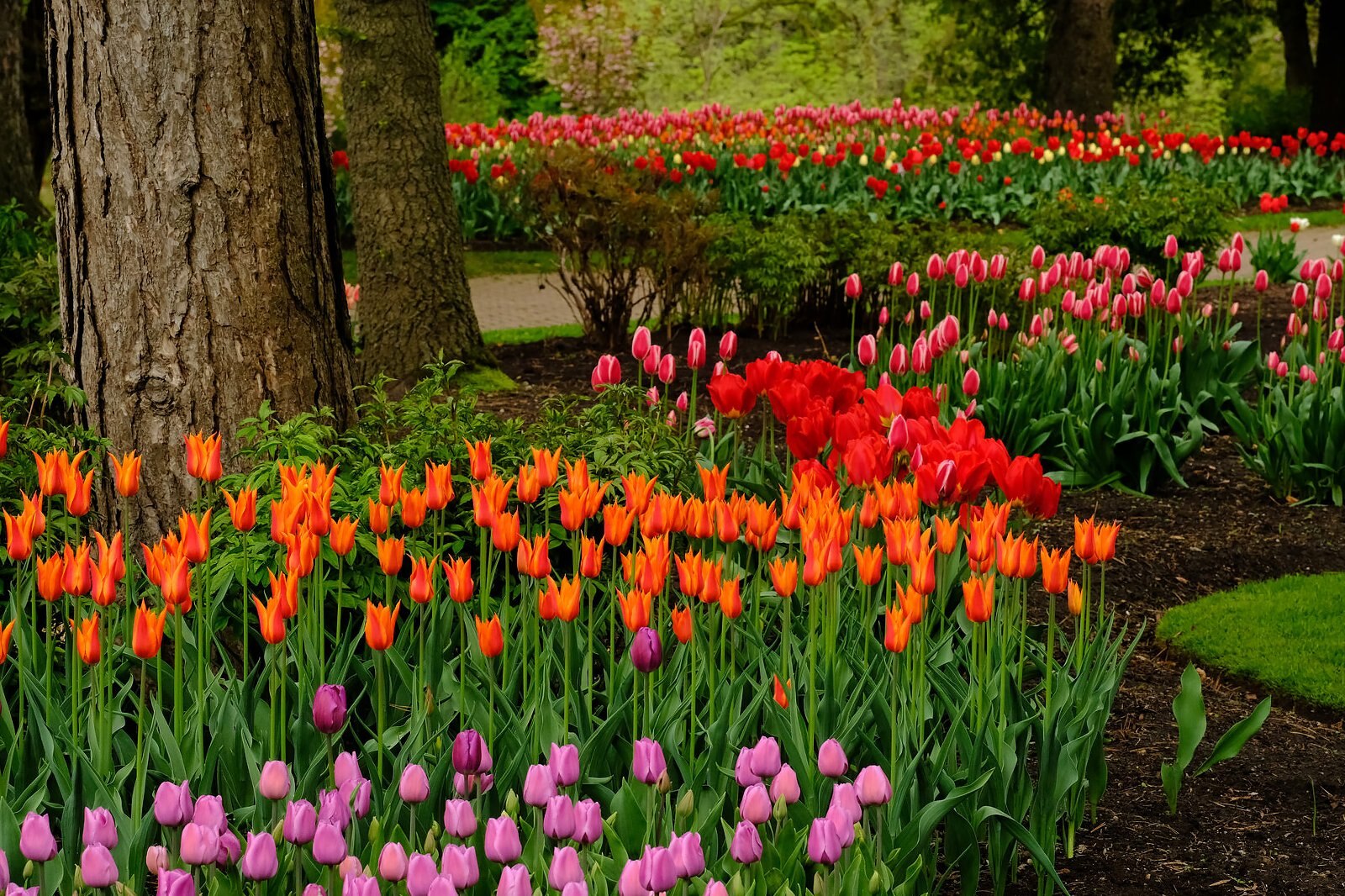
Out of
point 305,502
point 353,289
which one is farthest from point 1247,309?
point 305,502

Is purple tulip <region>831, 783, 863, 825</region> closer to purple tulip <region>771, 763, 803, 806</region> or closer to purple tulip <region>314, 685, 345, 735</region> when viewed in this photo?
purple tulip <region>771, 763, 803, 806</region>

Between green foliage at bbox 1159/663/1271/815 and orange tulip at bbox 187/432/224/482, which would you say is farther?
green foliage at bbox 1159/663/1271/815

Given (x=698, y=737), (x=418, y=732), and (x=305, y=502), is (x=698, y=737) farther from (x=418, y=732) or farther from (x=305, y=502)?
(x=305, y=502)

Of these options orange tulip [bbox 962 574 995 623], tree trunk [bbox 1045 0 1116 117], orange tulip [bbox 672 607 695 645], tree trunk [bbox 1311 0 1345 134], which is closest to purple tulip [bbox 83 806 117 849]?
orange tulip [bbox 672 607 695 645]

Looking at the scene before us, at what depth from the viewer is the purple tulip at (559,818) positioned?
6.81ft

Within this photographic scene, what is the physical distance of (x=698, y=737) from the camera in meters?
3.05

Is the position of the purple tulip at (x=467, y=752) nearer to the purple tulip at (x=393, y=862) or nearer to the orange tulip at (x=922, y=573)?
the purple tulip at (x=393, y=862)

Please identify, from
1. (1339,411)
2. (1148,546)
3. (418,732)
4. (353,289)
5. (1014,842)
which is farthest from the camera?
(353,289)

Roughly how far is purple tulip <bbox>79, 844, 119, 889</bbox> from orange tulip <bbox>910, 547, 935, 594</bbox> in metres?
1.31

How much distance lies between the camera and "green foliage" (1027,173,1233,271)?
9.34 meters

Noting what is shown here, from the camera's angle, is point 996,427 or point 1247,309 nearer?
point 996,427

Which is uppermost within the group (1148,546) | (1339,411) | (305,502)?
(305,502)

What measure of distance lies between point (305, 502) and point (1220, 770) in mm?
2321

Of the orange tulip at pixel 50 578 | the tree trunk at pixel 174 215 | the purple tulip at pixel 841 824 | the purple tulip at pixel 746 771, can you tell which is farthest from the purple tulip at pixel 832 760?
the tree trunk at pixel 174 215
